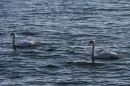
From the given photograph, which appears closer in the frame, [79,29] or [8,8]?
[79,29]

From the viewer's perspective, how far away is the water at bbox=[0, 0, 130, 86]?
36344 mm

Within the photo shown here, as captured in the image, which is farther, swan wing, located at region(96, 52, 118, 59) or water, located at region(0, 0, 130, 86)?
swan wing, located at region(96, 52, 118, 59)

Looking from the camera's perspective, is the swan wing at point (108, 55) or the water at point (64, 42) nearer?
the water at point (64, 42)

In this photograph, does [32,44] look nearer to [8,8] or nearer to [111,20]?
[111,20]

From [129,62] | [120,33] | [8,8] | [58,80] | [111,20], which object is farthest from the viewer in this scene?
[8,8]

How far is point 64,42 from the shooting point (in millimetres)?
46375

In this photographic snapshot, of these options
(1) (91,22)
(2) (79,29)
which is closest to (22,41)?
(2) (79,29)

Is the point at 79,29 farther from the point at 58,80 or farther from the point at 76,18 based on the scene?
the point at 58,80

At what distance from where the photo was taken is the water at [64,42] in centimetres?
3634

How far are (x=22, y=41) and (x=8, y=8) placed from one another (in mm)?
20535

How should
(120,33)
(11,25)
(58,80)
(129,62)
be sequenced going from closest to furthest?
(58,80)
(129,62)
(120,33)
(11,25)

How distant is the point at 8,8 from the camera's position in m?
67.8

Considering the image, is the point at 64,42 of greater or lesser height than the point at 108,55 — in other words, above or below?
above

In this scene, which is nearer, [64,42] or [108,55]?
[108,55]
